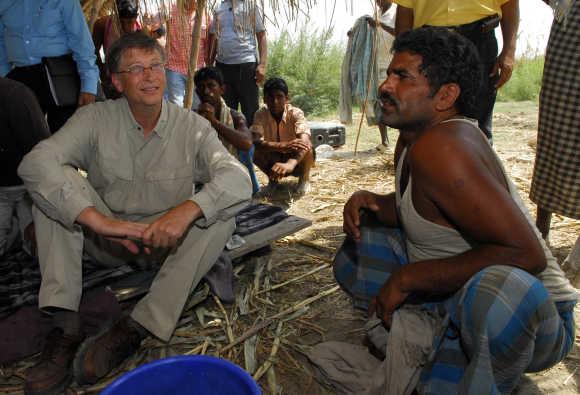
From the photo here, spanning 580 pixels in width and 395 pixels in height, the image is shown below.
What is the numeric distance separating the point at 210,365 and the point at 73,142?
1.51 m

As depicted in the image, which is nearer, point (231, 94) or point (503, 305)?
point (503, 305)

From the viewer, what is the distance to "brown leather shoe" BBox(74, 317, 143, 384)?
216 centimetres

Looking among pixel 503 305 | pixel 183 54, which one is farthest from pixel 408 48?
pixel 183 54

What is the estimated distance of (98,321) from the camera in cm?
253

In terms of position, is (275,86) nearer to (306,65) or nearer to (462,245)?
(462,245)

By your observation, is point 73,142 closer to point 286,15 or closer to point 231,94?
point 286,15

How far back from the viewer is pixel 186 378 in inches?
64.3

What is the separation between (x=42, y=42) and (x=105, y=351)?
8.32ft

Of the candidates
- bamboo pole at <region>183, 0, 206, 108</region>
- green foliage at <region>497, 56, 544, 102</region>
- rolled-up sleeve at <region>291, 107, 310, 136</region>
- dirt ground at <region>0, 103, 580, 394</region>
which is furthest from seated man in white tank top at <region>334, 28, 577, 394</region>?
green foliage at <region>497, 56, 544, 102</region>

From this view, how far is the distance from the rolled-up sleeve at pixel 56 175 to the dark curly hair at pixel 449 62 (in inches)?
63.1

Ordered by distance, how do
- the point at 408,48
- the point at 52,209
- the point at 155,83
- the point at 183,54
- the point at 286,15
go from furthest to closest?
the point at 183,54
the point at 286,15
the point at 155,83
the point at 52,209
the point at 408,48

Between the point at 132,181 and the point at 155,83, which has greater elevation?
the point at 155,83

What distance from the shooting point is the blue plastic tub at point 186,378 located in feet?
4.99

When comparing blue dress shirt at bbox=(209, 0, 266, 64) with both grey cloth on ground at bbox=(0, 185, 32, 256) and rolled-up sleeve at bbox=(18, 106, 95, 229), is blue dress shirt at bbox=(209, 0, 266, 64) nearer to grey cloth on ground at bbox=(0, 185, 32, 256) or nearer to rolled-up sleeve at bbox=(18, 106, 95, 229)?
grey cloth on ground at bbox=(0, 185, 32, 256)
